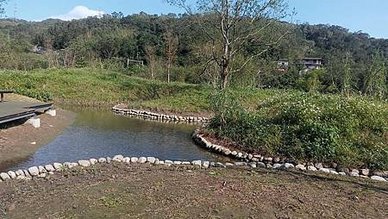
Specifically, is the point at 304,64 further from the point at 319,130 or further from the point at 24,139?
the point at 24,139

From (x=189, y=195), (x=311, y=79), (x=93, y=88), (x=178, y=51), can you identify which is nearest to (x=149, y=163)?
(x=189, y=195)

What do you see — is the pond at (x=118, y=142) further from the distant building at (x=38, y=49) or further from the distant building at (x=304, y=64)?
the distant building at (x=38, y=49)

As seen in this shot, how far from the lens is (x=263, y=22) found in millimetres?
22281

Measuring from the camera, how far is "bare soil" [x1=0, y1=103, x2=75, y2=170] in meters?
10.5

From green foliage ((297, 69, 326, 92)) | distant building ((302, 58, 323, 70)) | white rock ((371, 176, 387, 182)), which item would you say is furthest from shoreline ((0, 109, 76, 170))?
distant building ((302, 58, 323, 70))

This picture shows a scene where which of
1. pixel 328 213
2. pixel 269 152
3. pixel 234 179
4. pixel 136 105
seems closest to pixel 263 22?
pixel 136 105

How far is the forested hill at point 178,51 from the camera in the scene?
3441cm

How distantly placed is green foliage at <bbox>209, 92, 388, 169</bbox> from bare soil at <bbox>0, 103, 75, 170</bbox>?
6067 mm

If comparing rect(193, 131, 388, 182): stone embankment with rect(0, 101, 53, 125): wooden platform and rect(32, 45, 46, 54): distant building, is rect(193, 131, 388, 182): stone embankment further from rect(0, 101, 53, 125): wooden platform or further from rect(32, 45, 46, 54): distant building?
rect(32, 45, 46, 54): distant building

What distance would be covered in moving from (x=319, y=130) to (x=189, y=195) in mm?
6012

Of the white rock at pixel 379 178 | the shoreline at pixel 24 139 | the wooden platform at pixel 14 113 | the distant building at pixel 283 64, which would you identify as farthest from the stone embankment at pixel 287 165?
the distant building at pixel 283 64

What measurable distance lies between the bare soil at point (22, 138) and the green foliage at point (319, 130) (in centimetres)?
607

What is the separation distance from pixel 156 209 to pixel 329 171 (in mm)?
5160

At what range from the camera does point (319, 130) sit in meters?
11.6
